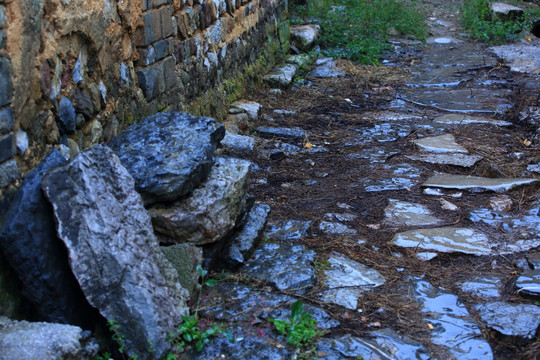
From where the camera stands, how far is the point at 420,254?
3.19 metres

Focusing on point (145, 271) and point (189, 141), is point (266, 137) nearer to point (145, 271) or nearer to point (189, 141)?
point (189, 141)

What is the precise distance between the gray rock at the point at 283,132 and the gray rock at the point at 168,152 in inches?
81.9

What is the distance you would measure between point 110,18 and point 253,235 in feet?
4.75

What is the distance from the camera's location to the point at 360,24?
918 centimetres

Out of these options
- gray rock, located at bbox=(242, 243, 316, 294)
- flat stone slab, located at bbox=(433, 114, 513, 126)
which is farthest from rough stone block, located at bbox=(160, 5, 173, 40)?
flat stone slab, located at bbox=(433, 114, 513, 126)

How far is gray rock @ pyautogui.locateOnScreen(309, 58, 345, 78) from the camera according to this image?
734 cm

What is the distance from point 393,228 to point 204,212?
4.33 ft

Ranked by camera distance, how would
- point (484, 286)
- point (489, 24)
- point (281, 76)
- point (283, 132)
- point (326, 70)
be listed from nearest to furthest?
point (484, 286) < point (283, 132) < point (281, 76) < point (326, 70) < point (489, 24)

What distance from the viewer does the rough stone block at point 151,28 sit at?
147 inches

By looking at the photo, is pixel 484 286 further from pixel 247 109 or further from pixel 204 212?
pixel 247 109

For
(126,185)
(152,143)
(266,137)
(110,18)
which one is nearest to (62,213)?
(126,185)

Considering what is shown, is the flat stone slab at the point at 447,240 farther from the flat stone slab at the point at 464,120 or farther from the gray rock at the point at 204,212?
the flat stone slab at the point at 464,120

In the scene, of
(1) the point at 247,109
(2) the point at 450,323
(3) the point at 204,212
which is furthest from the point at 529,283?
(1) the point at 247,109

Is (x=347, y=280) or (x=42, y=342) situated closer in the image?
(x=42, y=342)
